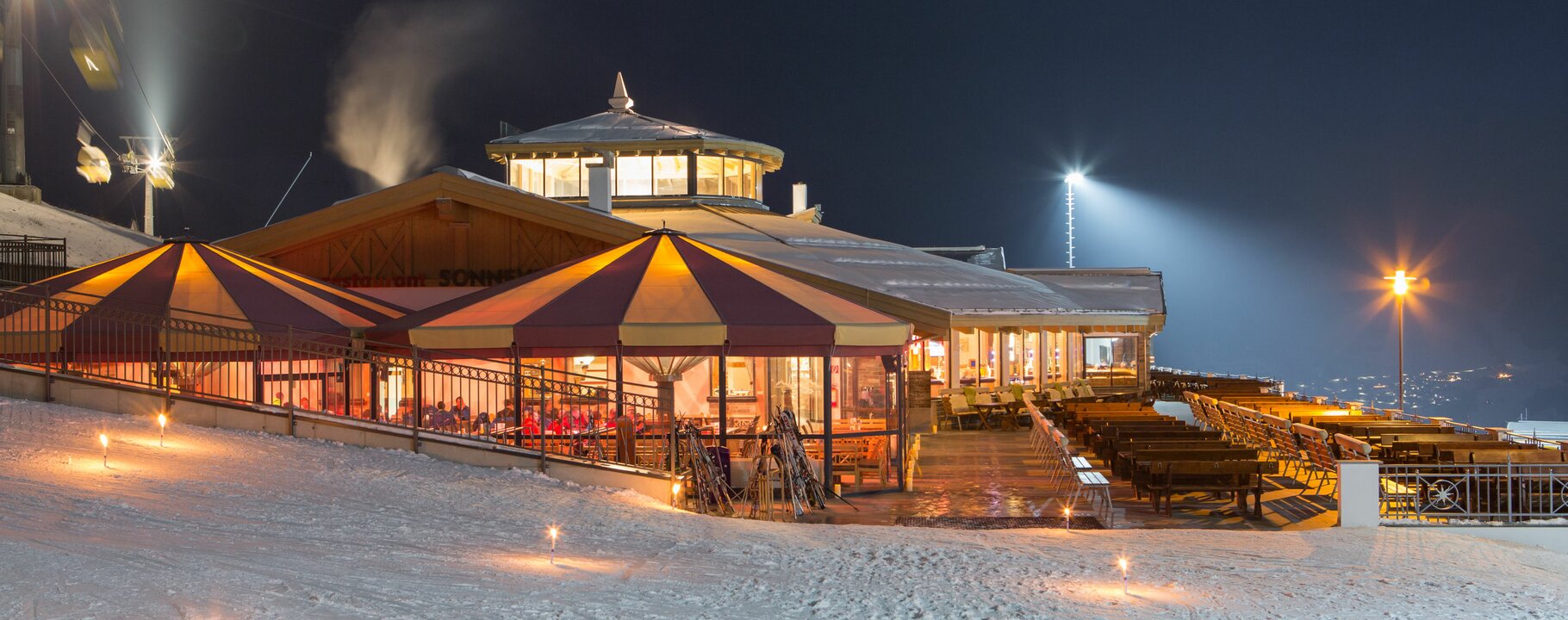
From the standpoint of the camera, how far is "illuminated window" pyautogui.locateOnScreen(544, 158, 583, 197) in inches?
1502

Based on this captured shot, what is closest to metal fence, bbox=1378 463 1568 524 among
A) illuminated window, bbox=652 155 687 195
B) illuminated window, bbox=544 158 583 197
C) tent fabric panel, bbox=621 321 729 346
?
tent fabric panel, bbox=621 321 729 346

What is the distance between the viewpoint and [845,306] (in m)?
19.4

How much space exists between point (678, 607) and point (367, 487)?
A: 5.09m

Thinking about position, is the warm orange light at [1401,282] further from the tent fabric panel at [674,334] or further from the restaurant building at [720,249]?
the tent fabric panel at [674,334]

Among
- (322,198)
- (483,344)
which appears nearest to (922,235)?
(322,198)

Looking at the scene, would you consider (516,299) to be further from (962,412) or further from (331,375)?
(962,412)

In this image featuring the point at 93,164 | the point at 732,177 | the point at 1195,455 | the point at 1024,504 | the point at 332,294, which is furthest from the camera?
the point at 93,164

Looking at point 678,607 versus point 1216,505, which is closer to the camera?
point 678,607

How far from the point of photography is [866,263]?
32.6m

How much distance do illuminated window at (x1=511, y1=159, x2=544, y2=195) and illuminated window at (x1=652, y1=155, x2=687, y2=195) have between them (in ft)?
10.6

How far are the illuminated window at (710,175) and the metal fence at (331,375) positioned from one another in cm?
1669

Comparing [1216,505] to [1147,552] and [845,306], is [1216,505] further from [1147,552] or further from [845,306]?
[845,306]

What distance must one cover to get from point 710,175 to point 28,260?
55.4 feet

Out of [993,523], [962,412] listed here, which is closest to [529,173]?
[962,412]
